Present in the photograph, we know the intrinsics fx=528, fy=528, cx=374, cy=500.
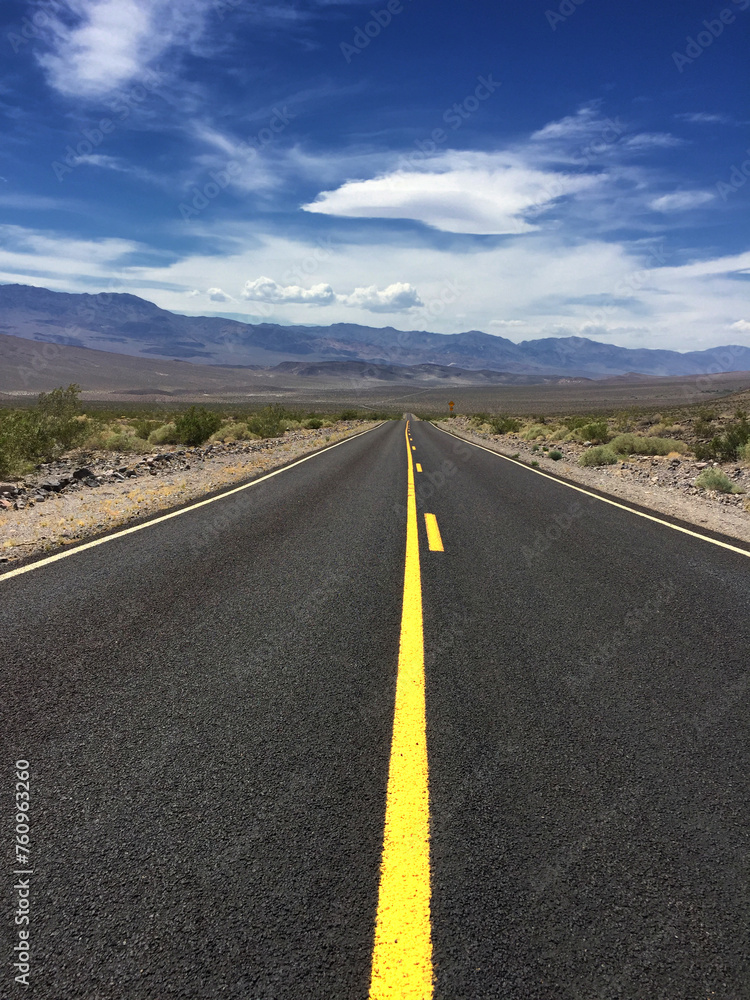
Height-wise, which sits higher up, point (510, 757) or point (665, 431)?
point (665, 431)

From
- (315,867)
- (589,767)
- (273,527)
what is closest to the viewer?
(315,867)

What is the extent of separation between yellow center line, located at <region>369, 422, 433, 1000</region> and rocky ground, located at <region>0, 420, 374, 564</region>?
507 cm

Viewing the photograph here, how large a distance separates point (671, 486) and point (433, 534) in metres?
8.76

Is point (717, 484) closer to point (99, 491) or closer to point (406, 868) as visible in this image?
point (406, 868)

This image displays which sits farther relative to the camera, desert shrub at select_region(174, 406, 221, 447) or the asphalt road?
desert shrub at select_region(174, 406, 221, 447)

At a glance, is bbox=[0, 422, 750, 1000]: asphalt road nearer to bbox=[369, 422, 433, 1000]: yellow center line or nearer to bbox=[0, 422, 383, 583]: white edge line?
bbox=[369, 422, 433, 1000]: yellow center line

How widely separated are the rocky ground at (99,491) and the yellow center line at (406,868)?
5.07 m

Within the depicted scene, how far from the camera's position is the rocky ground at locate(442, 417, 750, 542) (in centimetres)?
928

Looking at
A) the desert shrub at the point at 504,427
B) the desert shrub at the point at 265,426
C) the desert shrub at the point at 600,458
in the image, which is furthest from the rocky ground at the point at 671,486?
the desert shrub at the point at 504,427

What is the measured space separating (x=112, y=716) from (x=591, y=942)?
2387mm

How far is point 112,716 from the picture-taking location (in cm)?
281

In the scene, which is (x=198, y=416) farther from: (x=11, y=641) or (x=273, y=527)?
(x=11, y=641)

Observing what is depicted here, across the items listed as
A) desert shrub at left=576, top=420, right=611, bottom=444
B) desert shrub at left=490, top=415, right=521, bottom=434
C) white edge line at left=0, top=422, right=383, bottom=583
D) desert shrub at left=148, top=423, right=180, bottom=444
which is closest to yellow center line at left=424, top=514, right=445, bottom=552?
white edge line at left=0, top=422, right=383, bottom=583

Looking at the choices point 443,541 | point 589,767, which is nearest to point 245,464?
point 443,541
